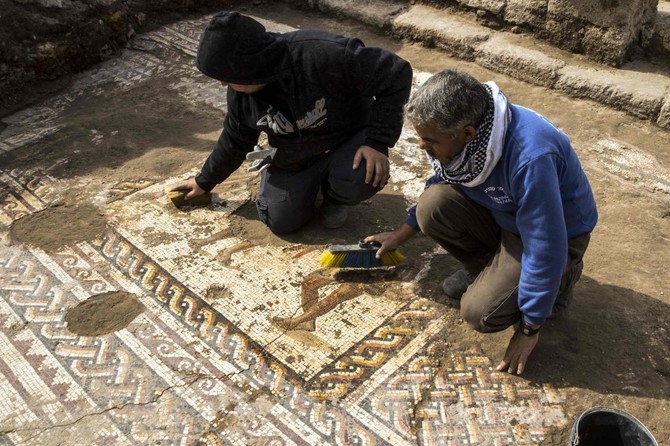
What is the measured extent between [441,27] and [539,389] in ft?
11.3

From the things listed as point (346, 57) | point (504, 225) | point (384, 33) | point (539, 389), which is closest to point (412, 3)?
point (384, 33)

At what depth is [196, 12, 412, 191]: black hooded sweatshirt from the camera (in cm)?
258

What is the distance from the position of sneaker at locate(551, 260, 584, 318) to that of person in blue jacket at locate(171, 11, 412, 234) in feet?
3.07

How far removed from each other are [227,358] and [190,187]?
3.74 feet

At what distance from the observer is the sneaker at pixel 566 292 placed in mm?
2320

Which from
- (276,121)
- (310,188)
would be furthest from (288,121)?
(310,188)

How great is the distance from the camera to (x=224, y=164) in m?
3.11

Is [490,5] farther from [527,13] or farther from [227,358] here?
[227,358]

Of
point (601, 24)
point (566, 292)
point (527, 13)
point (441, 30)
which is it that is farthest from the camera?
point (441, 30)

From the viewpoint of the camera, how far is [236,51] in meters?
2.56

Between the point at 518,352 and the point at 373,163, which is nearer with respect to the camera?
the point at 518,352

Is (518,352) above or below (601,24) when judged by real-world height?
below

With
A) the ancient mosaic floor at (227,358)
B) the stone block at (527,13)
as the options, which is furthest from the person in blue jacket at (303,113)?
the stone block at (527,13)

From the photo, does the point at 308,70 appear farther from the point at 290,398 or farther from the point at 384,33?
the point at 384,33
